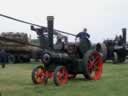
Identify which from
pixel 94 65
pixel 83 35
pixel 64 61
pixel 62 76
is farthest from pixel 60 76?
pixel 83 35

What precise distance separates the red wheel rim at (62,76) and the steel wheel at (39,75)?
57 centimetres

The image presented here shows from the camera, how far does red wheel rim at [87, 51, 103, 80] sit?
14448mm

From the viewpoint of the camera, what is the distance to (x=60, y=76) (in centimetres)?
1292

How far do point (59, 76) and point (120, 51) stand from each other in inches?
720

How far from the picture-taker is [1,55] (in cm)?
2708

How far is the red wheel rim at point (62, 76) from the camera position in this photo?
12.8 meters

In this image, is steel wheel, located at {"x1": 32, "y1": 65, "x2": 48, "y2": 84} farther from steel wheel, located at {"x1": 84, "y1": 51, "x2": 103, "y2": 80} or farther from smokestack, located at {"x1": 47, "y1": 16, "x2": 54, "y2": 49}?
steel wheel, located at {"x1": 84, "y1": 51, "x2": 103, "y2": 80}

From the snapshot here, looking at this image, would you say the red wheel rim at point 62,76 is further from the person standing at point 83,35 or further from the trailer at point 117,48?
the trailer at point 117,48

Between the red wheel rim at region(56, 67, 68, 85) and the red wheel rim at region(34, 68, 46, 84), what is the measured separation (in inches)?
24.9

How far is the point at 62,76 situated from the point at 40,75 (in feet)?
2.34

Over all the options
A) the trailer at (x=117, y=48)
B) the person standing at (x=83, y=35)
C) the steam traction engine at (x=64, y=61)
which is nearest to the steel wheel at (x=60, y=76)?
the steam traction engine at (x=64, y=61)

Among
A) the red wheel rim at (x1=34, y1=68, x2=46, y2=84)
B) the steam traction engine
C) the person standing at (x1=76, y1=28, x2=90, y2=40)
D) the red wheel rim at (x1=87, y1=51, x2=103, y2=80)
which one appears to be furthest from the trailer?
the red wheel rim at (x1=34, y1=68, x2=46, y2=84)

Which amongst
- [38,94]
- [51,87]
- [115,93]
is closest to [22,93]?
[38,94]

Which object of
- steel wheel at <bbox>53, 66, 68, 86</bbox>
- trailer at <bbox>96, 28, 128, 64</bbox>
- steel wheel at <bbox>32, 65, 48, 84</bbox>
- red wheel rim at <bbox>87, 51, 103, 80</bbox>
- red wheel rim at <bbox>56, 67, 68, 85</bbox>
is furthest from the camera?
trailer at <bbox>96, 28, 128, 64</bbox>
